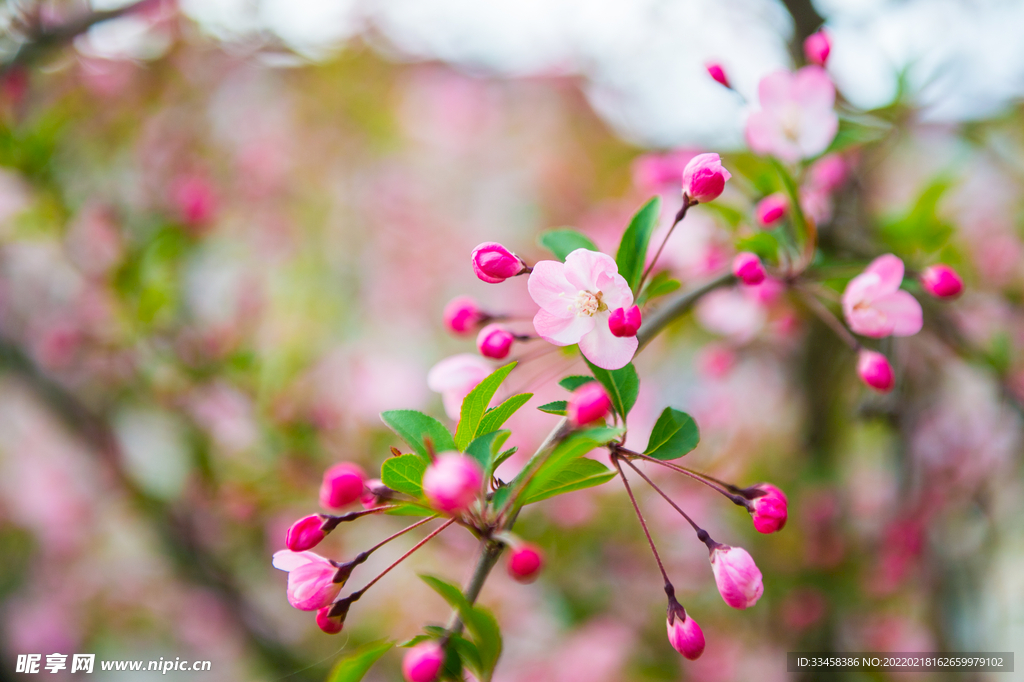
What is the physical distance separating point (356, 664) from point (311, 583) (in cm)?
11

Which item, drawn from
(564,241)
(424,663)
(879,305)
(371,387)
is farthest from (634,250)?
(371,387)

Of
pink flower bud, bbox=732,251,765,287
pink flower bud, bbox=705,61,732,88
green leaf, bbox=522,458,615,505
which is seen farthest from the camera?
pink flower bud, bbox=705,61,732,88

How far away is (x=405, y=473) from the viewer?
1.68 ft

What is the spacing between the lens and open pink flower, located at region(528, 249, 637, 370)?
1.71 feet

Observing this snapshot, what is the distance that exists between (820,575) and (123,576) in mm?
2778

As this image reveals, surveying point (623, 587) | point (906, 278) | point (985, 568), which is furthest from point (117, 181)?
point (985, 568)

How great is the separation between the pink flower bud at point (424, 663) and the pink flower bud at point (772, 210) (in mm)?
563

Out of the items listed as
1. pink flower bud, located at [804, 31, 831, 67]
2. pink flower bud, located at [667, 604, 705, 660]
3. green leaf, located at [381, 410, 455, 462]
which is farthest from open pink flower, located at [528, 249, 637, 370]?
pink flower bud, located at [804, 31, 831, 67]

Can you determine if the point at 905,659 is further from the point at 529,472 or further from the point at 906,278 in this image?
the point at 529,472

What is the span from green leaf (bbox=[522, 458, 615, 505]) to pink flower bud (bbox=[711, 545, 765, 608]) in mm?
141

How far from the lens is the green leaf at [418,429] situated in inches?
20.8

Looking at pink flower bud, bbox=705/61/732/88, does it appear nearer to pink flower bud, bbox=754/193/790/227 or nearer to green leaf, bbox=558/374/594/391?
pink flower bud, bbox=754/193/790/227

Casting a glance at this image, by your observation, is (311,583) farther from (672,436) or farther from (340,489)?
(672,436)

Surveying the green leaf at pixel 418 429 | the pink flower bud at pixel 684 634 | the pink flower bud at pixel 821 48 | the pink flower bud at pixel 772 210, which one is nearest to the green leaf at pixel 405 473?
the green leaf at pixel 418 429
